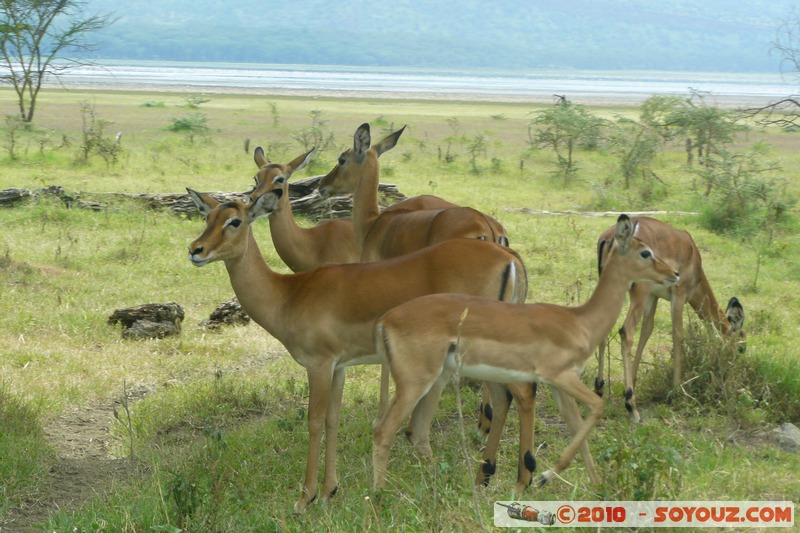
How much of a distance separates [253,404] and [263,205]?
1572 millimetres

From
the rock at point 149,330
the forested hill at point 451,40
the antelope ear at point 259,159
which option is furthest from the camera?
the forested hill at point 451,40

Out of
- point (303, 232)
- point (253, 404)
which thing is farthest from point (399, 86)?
point (253, 404)

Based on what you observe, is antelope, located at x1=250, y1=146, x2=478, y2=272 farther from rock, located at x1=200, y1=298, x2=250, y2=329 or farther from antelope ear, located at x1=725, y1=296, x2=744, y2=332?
antelope ear, located at x1=725, y1=296, x2=744, y2=332

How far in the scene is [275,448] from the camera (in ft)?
17.7

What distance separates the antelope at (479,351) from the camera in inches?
168

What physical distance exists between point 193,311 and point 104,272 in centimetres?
140

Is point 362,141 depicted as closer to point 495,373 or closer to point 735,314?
point 735,314

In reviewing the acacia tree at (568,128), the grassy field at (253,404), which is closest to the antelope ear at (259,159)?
the grassy field at (253,404)

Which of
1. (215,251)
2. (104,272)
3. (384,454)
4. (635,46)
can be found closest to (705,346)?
(384,454)

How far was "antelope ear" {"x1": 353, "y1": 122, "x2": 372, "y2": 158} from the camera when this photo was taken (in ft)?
22.7

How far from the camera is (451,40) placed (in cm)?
17675

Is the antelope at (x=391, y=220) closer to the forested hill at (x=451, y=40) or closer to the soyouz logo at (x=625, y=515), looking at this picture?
the soyouz logo at (x=625, y=515)

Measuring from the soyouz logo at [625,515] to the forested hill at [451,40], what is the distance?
15362 centimetres

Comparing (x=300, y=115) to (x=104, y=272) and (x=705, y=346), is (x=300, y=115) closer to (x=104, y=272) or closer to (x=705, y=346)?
(x=104, y=272)
